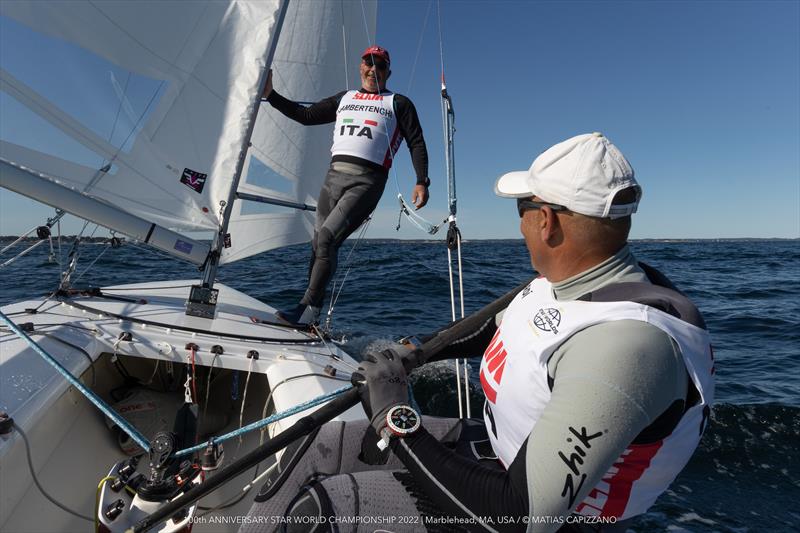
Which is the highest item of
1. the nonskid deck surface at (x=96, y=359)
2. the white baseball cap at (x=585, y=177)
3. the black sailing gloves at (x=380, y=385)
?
the white baseball cap at (x=585, y=177)

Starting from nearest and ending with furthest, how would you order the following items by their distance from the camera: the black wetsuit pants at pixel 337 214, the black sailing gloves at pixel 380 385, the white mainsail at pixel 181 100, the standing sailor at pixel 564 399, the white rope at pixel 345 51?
1. the standing sailor at pixel 564 399
2. the black sailing gloves at pixel 380 385
3. the white mainsail at pixel 181 100
4. the black wetsuit pants at pixel 337 214
5. the white rope at pixel 345 51

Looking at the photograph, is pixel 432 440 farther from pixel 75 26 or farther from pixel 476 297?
pixel 476 297

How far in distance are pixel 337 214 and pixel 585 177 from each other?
7.15 feet

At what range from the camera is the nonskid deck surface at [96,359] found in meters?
1.83

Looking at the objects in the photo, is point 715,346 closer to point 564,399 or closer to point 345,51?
point 345,51

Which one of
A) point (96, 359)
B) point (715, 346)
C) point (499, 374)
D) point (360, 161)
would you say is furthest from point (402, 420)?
point (715, 346)

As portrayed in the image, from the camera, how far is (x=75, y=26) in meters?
2.47

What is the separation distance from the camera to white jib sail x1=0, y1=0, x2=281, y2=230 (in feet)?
8.03

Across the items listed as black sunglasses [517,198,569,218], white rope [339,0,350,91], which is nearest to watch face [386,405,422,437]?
black sunglasses [517,198,569,218]

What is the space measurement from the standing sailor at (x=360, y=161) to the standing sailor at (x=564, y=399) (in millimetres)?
1784

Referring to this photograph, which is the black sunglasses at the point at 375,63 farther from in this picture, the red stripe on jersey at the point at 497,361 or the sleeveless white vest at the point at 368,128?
the red stripe on jersey at the point at 497,361

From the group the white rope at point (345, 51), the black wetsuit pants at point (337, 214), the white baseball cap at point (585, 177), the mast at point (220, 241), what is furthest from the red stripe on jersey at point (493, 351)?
the white rope at point (345, 51)

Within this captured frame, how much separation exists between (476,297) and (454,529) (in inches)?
286

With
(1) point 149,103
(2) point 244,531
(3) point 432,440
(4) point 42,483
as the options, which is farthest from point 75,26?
(3) point 432,440
